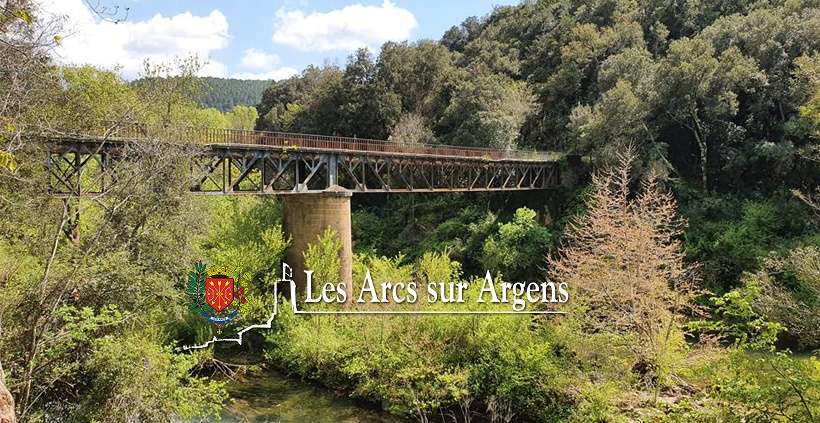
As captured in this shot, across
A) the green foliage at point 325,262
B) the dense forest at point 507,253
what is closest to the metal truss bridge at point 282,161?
the dense forest at point 507,253

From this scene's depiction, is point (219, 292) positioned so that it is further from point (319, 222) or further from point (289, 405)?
point (289, 405)

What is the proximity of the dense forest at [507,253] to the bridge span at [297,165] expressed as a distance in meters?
0.92

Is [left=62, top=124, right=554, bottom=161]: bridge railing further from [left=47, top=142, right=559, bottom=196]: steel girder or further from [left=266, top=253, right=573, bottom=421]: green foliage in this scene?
[left=266, top=253, right=573, bottom=421]: green foliage

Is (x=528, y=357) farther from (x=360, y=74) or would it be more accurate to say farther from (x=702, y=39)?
(x=360, y=74)

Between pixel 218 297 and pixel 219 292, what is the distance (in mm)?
223

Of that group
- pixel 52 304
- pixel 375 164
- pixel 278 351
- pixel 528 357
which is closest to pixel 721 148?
pixel 375 164

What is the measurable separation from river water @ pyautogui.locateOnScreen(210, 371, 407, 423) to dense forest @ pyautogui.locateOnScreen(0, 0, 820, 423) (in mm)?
525

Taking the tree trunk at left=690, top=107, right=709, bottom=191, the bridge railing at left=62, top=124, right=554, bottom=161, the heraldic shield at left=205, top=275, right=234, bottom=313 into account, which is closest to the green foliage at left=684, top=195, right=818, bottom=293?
the tree trunk at left=690, top=107, right=709, bottom=191

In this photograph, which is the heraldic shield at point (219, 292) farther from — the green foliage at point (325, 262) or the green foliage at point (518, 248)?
the green foliage at point (518, 248)

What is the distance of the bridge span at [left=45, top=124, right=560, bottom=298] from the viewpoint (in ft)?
58.5

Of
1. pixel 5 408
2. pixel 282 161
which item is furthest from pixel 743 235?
pixel 5 408

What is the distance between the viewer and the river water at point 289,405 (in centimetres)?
1658

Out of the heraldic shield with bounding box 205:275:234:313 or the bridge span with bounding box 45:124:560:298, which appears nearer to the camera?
the bridge span with bounding box 45:124:560:298

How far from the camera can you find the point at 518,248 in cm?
2998
